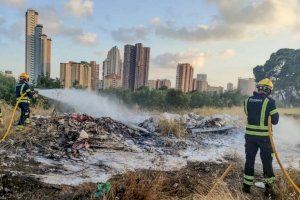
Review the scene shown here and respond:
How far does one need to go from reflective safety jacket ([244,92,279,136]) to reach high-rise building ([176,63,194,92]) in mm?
60545

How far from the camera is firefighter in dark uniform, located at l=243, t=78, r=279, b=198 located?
668 cm

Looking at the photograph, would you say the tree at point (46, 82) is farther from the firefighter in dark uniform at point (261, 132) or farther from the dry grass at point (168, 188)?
the firefighter in dark uniform at point (261, 132)

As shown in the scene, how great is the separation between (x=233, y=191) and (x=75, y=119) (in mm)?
5942

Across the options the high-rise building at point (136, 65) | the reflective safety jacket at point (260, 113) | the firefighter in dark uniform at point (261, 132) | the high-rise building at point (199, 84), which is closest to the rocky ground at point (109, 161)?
the firefighter in dark uniform at point (261, 132)

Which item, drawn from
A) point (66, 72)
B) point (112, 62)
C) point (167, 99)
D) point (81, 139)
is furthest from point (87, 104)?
point (112, 62)

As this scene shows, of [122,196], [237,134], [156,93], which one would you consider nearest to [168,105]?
[156,93]

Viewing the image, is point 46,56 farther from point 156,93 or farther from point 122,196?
point 122,196

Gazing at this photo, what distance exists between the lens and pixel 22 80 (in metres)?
11.1

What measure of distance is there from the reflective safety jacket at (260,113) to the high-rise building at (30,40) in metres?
48.8

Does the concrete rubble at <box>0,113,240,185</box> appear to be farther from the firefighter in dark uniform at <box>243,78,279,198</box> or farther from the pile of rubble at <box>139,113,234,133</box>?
the firefighter in dark uniform at <box>243,78,279,198</box>

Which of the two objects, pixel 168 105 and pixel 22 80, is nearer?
pixel 22 80

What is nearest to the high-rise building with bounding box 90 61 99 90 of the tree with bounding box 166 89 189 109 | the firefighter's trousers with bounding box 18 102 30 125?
the tree with bounding box 166 89 189 109

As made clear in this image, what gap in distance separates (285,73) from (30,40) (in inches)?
1547

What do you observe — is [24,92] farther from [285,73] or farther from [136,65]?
[136,65]
